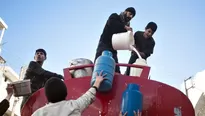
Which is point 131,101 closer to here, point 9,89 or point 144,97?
point 144,97

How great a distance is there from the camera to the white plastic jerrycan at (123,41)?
183 inches

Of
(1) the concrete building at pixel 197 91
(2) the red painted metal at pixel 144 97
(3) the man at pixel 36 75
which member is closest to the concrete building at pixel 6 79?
(1) the concrete building at pixel 197 91

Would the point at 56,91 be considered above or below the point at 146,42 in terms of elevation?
below

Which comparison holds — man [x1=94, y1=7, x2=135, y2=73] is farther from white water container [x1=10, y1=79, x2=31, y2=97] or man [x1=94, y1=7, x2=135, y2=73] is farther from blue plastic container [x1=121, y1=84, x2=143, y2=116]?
blue plastic container [x1=121, y1=84, x2=143, y2=116]

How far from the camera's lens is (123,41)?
4.68 metres

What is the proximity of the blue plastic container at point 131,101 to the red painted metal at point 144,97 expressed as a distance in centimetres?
27

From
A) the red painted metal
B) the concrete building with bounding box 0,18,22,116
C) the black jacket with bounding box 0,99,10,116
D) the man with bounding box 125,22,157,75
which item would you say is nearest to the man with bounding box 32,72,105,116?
the red painted metal

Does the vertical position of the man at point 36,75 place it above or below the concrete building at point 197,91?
above

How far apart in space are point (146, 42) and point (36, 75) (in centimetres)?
194

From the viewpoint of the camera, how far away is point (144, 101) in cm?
357

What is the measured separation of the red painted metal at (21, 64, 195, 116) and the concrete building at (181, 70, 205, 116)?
26.1ft

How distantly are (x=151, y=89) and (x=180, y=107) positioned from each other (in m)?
0.43

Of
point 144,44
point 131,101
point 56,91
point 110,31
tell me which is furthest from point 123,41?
point 56,91

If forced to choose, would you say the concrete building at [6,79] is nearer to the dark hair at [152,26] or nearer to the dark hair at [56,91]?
the dark hair at [152,26]
